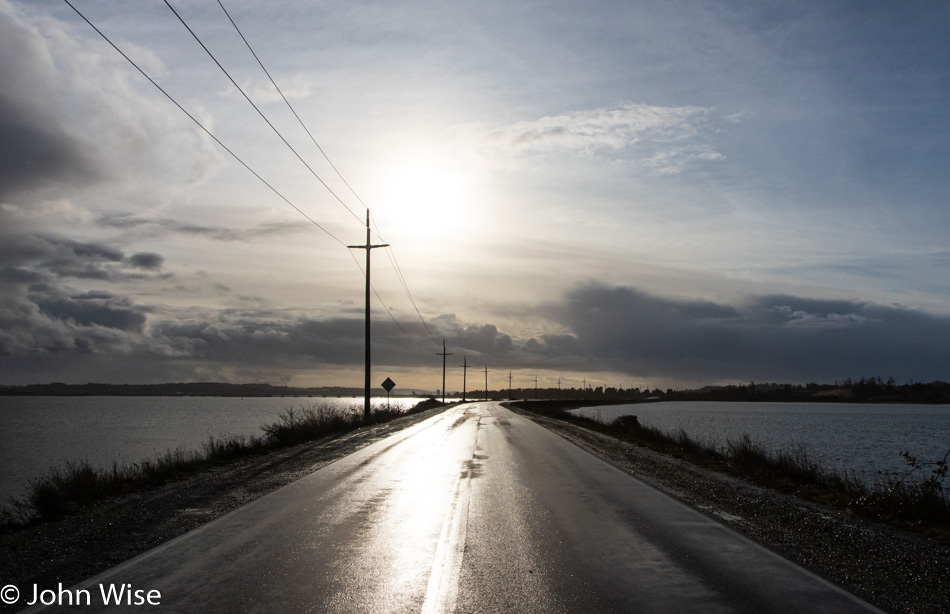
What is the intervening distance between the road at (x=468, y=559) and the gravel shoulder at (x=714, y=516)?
1.38ft

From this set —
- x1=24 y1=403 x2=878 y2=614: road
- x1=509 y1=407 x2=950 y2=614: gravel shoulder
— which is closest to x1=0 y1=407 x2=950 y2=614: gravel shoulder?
x1=509 y1=407 x2=950 y2=614: gravel shoulder

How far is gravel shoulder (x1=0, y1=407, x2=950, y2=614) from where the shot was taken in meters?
7.02

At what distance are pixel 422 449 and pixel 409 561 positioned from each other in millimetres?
14962

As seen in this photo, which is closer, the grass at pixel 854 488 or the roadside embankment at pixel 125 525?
the roadside embankment at pixel 125 525

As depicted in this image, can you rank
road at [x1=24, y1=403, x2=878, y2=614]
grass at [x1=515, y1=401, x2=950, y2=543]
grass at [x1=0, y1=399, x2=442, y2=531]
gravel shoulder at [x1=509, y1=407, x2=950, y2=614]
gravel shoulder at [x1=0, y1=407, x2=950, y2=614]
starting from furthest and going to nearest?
grass at [x1=0, y1=399, x2=442, y2=531]
grass at [x1=515, y1=401, x2=950, y2=543]
gravel shoulder at [x1=0, y1=407, x2=950, y2=614]
gravel shoulder at [x1=509, y1=407, x2=950, y2=614]
road at [x1=24, y1=403, x2=878, y2=614]

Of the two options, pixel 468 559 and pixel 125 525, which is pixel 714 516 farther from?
pixel 125 525

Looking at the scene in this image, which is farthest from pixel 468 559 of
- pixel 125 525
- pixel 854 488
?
pixel 854 488

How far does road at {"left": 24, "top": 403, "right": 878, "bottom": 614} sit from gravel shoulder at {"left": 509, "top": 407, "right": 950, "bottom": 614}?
41cm

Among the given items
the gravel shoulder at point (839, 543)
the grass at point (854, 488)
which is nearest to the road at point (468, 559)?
the gravel shoulder at point (839, 543)

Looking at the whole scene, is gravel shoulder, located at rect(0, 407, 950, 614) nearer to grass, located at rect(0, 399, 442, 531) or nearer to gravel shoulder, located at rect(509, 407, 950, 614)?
gravel shoulder, located at rect(509, 407, 950, 614)

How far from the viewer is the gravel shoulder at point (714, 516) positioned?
7020 mm

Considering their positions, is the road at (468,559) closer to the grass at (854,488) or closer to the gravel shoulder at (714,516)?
the gravel shoulder at (714,516)

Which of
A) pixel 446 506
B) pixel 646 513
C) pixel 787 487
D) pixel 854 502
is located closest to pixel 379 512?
pixel 446 506

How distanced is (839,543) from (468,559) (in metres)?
5.28
